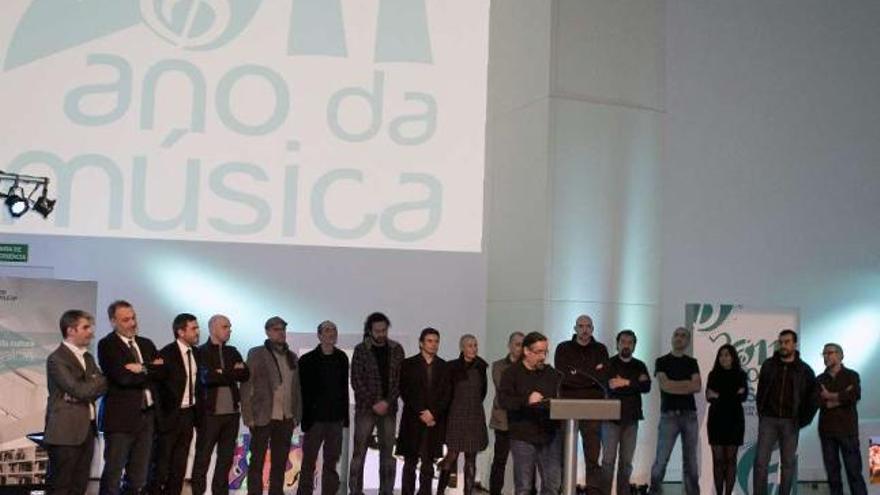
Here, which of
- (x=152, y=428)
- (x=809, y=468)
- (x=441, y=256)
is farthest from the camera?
(x=809, y=468)

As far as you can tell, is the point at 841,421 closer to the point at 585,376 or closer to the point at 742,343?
the point at 742,343

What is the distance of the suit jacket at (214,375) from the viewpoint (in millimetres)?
7527

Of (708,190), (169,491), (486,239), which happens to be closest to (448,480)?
(169,491)

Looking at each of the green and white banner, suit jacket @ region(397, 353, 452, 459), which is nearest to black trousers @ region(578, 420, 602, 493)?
suit jacket @ region(397, 353, 452, 459)

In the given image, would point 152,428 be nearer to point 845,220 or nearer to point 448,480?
point 448,480

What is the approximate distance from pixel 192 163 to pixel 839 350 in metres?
5.20

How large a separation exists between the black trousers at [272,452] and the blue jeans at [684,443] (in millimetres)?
2920

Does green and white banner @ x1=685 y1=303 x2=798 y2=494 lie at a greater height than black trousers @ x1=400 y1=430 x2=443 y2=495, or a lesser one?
greater

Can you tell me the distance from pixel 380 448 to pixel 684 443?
2426mm

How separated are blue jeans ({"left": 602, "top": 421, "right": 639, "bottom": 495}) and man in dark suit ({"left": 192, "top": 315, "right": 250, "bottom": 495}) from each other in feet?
8.96

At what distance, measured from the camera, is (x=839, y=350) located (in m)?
8.91

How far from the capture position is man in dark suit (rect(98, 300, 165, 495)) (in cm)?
685

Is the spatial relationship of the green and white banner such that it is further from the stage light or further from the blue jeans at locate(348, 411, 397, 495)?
the stage light

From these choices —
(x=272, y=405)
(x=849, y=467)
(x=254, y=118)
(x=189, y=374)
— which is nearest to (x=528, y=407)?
(x=272, y=405)
